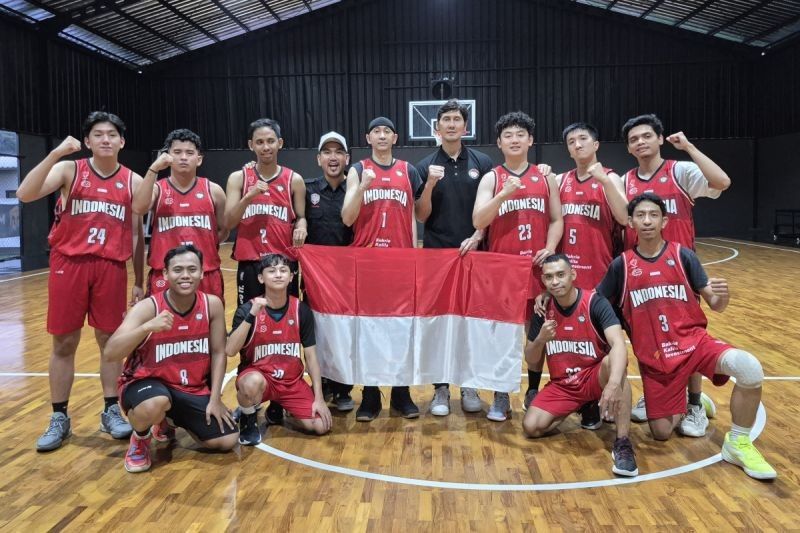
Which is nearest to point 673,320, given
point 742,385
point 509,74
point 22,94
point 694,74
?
point 742,385

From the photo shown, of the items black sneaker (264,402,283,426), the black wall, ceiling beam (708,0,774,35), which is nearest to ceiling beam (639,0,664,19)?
ceiling beam (708,0,774,35)

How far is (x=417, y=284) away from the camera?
4.39m

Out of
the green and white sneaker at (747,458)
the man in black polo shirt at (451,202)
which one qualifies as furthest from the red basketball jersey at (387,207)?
the green and white sneaker at (747,458)

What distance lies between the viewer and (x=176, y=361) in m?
3.71

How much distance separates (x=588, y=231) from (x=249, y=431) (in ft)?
8.41

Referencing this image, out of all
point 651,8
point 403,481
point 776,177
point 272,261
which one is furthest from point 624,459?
point 776,177

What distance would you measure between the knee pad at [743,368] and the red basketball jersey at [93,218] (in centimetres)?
364

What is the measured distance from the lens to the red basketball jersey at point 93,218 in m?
3.95

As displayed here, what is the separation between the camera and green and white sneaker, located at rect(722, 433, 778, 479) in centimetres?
326

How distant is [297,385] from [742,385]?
8.49 ft

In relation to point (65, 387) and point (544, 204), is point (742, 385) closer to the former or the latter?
point (544, 204)

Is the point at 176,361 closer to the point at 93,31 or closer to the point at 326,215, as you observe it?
the point at 326,215

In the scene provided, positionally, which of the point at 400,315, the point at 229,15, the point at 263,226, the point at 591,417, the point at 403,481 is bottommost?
the point at 403,481

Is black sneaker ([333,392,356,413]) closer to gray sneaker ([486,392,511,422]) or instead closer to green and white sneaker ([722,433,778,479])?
gray sneaker ([486,392,511,422])
